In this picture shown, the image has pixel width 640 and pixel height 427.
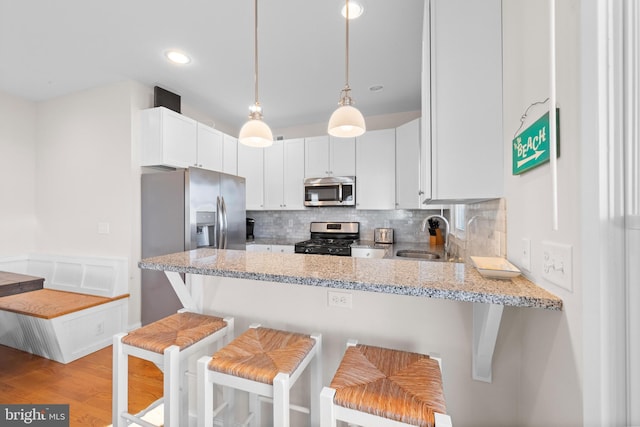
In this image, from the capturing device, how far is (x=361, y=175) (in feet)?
11.8

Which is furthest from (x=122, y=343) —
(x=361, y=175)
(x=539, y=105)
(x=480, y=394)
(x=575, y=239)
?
(x=361, y=175)

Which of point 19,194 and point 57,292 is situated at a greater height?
→ point 19,194

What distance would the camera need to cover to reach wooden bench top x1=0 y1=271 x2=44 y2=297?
71.0 inches

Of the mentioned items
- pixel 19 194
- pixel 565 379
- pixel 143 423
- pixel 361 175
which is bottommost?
pixel 143 423

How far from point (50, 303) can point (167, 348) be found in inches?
97.1

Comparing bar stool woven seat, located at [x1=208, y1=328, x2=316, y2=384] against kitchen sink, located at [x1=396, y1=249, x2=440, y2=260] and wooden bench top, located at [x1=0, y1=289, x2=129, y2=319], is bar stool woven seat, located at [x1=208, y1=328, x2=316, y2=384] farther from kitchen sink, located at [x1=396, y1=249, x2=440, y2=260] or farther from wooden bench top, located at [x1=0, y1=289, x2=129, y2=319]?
wooden bench top, located at [x1=0, y1=289, x2=129, y2=319]

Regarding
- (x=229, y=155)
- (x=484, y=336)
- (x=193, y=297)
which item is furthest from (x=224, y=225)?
(x=484, y=336)

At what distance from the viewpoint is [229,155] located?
3.78 meters

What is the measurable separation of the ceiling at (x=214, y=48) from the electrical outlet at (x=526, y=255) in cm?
169

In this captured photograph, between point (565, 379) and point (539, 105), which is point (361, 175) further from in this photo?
point (565, 379)

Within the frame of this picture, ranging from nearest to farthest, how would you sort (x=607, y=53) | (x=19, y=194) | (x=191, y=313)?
(x=607, y=53), (x=191, y=313), (x=19, y=194)

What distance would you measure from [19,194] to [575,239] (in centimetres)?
486

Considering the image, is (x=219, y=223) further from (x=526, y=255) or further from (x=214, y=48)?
(x=526, y=255)

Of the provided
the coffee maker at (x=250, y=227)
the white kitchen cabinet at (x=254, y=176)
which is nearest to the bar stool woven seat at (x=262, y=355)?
the white kitchen cabinet at (x=254, y=176)
